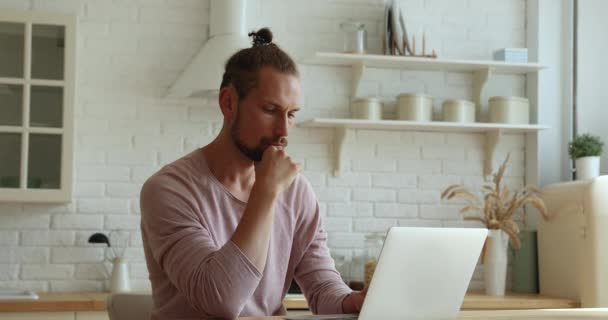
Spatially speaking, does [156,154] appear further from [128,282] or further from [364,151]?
[364,151]

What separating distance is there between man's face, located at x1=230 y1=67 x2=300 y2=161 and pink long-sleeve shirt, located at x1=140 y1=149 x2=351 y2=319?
0.14 m

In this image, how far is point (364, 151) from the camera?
4.34 m

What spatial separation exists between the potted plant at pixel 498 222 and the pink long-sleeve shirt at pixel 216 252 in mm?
1934

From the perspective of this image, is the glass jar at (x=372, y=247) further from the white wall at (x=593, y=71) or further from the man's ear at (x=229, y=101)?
the man's ear at (x=229, y=101)

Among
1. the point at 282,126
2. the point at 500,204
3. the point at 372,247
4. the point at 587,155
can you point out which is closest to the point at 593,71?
the point at 587,155

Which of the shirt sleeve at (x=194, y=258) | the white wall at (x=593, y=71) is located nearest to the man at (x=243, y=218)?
the shirt sleeve at (x=194, y=258)

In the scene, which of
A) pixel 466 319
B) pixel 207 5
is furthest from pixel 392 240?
pixel 207 5

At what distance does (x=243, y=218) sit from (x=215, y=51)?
208 cm

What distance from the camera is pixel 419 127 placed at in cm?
426

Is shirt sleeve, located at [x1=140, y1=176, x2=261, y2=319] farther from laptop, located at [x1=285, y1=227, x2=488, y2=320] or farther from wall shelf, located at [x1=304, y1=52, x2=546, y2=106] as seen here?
wall shelf, located at [x1=304, y1=52, x2=546, y2=106]

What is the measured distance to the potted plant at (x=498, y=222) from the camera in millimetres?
4128

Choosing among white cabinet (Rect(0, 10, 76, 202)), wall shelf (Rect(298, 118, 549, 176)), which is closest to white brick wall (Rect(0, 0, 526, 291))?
wall shelf (Rect(298, 118, 549, 176))

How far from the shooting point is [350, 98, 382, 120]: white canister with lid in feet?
13.7

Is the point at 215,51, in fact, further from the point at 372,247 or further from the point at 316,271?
the point at 316,271
